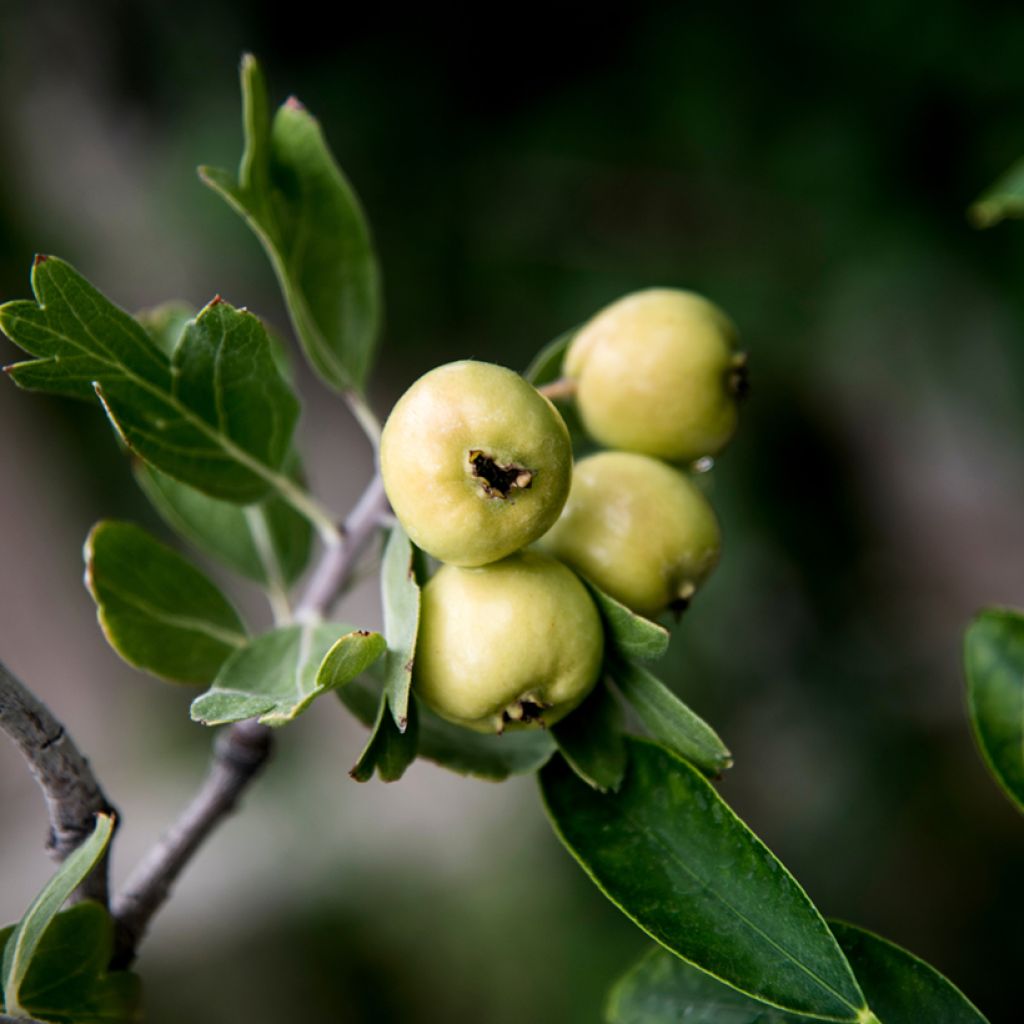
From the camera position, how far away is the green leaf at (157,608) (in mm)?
814

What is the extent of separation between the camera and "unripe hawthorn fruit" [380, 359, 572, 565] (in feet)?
2.14

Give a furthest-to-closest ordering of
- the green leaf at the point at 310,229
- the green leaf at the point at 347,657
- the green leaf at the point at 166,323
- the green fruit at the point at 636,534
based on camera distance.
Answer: the green leaf at the point at 166,323
the green leaf at the point at 310,229
the green fruit at the point at 636,534
the green leaf at the point at 347,657

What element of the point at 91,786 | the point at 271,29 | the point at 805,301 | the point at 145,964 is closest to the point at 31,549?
the point at 145,964

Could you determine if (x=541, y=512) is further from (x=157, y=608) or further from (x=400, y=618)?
(x=157, y=608)

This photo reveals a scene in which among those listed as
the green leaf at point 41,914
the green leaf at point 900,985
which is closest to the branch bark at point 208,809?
the green leaf at point 41,914

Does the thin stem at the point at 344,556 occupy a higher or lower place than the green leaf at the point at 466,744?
higher

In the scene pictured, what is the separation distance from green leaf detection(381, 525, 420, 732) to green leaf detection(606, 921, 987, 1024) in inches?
12.0

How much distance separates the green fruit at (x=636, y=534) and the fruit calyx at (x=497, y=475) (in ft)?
0.40

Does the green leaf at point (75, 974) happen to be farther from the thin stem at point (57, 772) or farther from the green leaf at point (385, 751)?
the green leaf at point (385, 751)

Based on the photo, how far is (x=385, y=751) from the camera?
0.70 meters

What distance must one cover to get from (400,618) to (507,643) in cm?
8

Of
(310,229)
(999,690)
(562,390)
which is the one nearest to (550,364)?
(562,390)

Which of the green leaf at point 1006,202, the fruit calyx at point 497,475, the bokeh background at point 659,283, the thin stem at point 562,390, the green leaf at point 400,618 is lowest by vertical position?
the bokeh background at point 659,283

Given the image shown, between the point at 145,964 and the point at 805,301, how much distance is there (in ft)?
7.16
